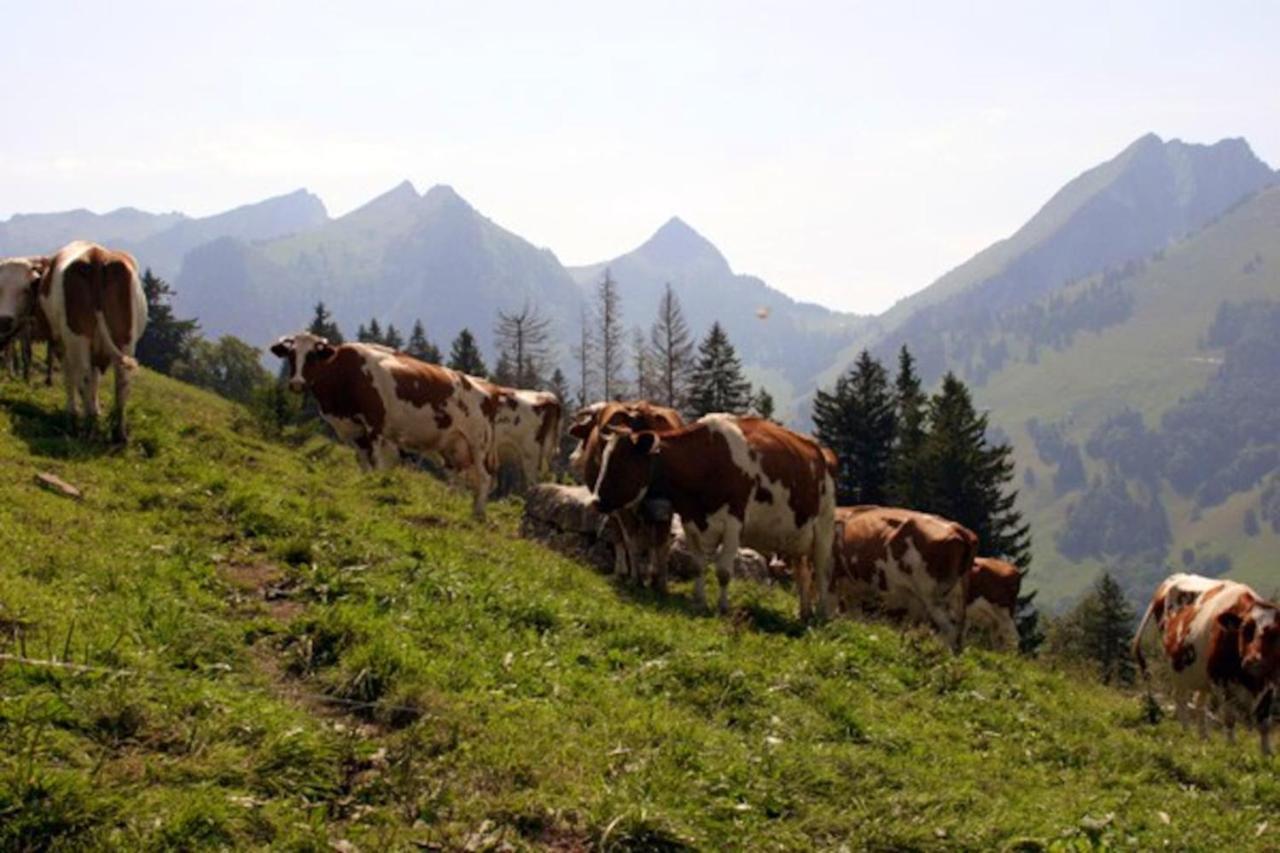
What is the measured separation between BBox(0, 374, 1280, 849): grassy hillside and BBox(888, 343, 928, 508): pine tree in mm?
48193

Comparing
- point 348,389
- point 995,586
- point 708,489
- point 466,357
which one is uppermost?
point 466,357

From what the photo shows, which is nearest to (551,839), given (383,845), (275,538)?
(383,845)

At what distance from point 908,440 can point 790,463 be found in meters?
53.0

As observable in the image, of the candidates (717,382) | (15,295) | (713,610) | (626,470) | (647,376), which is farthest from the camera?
(647,376)

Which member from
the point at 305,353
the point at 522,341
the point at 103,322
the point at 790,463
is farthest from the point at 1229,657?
the point at 522,341

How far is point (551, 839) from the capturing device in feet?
21.8

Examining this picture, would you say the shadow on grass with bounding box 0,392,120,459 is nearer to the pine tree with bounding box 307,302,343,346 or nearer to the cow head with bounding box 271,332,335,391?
the cow head with bounding box 271,332,335,391

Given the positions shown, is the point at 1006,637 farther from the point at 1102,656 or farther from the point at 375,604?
the point at 1102,656

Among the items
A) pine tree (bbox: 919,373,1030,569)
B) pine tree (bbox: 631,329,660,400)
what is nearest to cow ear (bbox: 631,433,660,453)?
pine tree (bbox: 919,373,1030,569)

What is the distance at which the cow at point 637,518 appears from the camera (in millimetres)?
16922

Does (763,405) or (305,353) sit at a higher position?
(305,353)

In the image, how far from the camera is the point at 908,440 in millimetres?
67938

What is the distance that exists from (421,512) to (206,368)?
291 feet

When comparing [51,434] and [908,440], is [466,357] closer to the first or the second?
[908,440]
